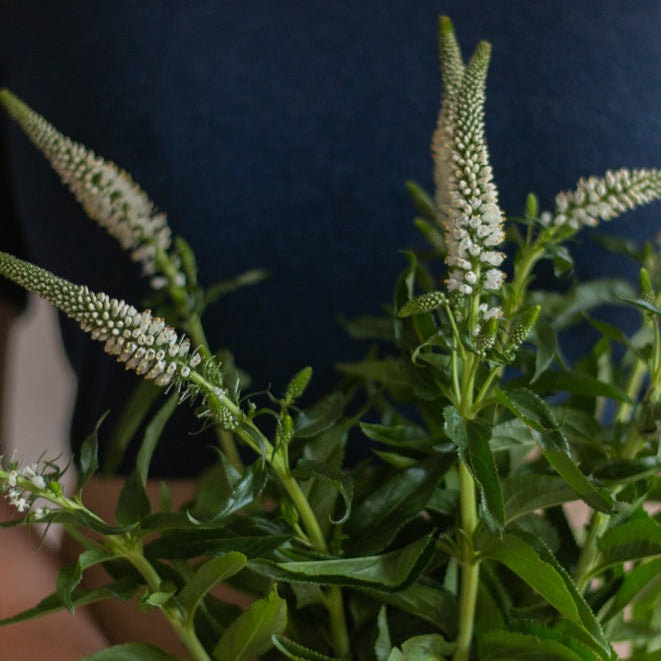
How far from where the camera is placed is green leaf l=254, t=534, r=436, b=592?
36cm

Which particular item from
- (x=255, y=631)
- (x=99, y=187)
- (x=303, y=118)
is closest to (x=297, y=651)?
(x=255, y=631)

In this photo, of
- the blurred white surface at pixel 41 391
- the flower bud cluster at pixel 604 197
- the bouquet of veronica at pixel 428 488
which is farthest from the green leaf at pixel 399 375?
the blurred white surface at pixel 41 391

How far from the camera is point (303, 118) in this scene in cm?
66

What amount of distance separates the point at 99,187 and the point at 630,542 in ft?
1.08

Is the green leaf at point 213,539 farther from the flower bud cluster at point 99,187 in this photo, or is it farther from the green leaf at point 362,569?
the flower bud cluster at point 99,187

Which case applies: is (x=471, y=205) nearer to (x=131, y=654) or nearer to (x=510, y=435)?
(x=510, y=435)

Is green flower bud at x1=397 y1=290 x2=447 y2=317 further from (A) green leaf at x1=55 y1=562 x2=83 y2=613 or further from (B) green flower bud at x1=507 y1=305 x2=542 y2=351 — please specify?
(A) green leaf at x1=55 y1=562 x2=83 y2=613

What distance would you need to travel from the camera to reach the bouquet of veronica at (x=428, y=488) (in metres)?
0.34

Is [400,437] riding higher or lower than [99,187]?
lower

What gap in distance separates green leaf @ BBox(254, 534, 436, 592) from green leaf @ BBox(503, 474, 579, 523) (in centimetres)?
5

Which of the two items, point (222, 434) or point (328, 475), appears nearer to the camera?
point (328, 475)

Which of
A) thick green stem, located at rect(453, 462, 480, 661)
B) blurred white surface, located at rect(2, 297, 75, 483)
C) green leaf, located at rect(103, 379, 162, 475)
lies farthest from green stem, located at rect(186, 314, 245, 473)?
blurred white surface, located at rect(2, 297, 75, 483)

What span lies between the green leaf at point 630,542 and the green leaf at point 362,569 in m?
0.09

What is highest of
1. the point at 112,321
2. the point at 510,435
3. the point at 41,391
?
the point at 112,321
